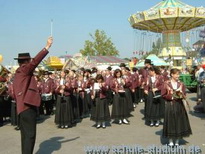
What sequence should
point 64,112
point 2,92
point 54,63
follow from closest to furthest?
point 64,112
point 2,92
point 54,63

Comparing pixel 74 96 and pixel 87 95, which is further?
pixel 87 95

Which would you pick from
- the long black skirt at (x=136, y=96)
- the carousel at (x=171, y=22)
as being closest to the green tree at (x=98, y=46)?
the carousel at (x=171, y=22)

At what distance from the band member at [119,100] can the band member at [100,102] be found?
1.35 ft

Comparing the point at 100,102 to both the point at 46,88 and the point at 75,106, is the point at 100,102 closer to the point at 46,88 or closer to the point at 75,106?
the point at 75,106

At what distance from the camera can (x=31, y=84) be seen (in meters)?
4.82

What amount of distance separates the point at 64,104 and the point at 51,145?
2272 mm

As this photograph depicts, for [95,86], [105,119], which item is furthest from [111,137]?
[95,86]

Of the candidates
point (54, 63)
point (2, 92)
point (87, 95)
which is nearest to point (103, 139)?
point (2, 92)

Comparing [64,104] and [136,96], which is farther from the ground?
[64,104]

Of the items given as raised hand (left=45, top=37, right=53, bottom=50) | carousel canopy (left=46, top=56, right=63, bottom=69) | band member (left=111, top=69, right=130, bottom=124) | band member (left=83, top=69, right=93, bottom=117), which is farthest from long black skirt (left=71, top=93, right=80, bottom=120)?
carousel canopy (left=46, top=56, right=63, bottom=69)

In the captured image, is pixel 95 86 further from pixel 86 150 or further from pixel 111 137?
pixel 86 150

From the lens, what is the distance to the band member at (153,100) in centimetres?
805

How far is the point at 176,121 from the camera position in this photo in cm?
588

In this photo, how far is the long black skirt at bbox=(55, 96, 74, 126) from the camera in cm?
845
